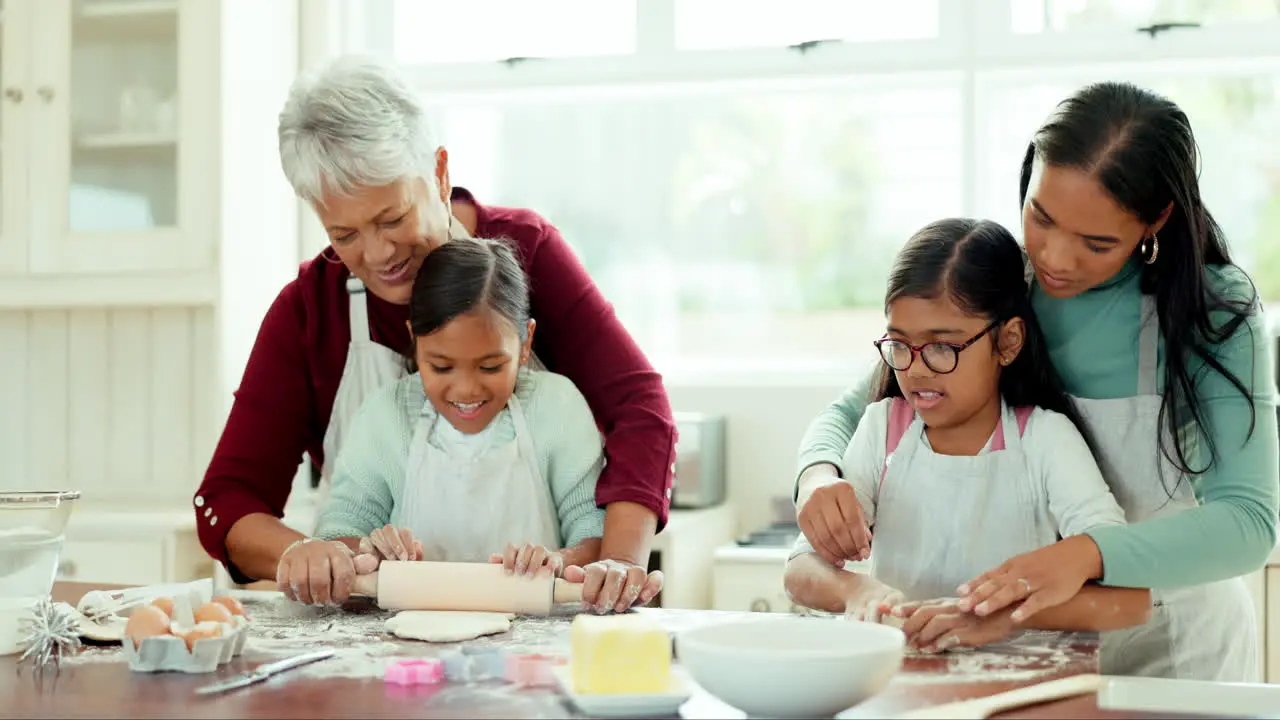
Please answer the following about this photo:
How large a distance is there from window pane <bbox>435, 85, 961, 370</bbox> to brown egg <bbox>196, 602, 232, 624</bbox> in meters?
2.35

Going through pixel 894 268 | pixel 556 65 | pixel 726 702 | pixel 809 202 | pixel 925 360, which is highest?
pixel 556 65

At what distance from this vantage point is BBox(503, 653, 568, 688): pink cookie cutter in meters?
1.17

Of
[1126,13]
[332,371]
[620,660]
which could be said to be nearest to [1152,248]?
[620,660]

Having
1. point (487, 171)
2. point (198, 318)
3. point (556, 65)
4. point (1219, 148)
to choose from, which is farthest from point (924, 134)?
point (198, 318)

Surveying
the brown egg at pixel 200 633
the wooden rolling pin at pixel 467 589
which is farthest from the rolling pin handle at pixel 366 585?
the brown egg at pixel 200 633

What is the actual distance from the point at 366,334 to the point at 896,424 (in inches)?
29.1

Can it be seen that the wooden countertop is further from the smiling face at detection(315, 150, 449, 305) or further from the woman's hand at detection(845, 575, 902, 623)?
the smiling face at detection(315, 150, 449, 305)

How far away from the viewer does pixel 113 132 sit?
317 cm

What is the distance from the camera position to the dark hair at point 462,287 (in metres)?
1.69

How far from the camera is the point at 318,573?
1502mm

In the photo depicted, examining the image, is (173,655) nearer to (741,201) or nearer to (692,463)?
(692,463)

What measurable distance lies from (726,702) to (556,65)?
2.68 metres

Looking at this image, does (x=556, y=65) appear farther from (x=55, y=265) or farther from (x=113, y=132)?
(x=55, y=265)

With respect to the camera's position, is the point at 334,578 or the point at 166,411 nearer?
the point at 334,578
